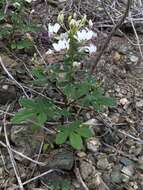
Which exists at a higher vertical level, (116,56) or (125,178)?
(116,56)

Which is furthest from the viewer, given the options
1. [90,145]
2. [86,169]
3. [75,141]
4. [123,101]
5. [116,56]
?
[116,56]

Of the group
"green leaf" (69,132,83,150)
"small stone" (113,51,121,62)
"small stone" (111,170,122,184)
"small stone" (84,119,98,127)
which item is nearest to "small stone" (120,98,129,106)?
"small stone" (84,119,98,127)

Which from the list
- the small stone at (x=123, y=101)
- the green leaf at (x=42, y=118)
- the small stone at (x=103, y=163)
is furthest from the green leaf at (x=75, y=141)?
the small stone at (x=123, y=101)

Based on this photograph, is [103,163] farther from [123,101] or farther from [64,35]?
[64,35]

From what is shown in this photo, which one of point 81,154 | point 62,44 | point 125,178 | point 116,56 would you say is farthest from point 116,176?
point 116,56

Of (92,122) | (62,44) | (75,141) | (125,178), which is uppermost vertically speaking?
(62,44)

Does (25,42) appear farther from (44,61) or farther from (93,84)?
(93,84)

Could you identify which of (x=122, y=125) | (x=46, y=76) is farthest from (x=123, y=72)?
(x=46, y=76)

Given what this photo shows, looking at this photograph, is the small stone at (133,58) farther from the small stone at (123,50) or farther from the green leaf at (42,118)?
the green leaf at (42,118)

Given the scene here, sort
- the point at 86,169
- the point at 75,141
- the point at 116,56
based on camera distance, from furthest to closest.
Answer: the point at 116,56 < the point at 86,169 < the point at 75,141
